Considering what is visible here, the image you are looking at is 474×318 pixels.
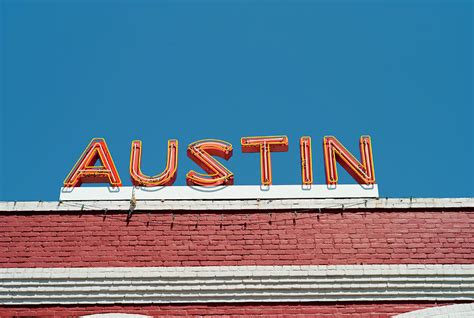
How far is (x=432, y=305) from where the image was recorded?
11.3 meters

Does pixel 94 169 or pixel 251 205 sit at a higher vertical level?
pixel 94 169

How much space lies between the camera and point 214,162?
1361 centimetres

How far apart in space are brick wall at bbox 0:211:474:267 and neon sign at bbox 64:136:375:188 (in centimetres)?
95

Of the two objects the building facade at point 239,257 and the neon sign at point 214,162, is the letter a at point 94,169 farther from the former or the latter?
the building facade at point 239,257

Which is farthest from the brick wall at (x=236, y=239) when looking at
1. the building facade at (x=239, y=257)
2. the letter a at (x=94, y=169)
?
the letter a at (x=94, y=169)

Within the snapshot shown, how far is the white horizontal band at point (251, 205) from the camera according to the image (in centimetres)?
1234

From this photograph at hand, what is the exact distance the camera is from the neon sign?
42.9ft

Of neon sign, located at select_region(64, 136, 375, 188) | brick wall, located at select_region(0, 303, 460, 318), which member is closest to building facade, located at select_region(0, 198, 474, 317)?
brick wall, located at select_region(0, 303, 460, 318)

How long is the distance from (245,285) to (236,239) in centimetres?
93

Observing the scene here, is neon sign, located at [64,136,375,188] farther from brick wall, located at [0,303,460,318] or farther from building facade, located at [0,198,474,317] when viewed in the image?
brick wall, located at [0,303,460,318]

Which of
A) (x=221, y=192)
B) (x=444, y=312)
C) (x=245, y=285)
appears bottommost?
(x=444, y=312)

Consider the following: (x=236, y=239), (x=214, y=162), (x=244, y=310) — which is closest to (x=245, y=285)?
(x=244, y=310)

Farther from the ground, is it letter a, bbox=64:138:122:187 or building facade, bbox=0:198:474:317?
letter a, bbox=64:138:122:187

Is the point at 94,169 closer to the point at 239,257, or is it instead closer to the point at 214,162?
the point at 214,162
